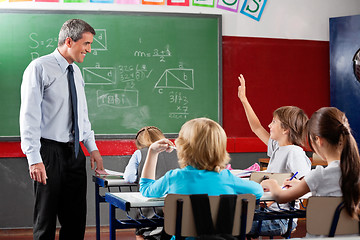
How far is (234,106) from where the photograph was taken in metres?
4.96

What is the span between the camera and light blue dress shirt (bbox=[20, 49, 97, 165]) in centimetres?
243

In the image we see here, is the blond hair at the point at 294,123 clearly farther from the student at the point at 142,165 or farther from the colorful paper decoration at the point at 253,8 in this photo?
the colorful paper decoration at the point at 253,8

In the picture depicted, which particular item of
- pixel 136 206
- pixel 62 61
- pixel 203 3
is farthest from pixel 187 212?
pixel 203 3

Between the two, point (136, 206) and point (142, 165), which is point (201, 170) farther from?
point (142, 165)

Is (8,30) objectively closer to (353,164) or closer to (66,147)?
(66,147)

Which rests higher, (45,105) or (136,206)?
(45,105)

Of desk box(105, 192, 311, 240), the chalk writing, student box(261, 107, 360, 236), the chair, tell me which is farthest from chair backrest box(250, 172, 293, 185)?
the chalk writing

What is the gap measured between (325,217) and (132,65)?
3201mm

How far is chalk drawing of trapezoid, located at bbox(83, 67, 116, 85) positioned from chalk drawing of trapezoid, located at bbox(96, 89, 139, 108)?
0.32ft

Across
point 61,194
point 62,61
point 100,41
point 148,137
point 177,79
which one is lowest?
point 61,194

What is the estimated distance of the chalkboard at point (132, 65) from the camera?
457 centimetres

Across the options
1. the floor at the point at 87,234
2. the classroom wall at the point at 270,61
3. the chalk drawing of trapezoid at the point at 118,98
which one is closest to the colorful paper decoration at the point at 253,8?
the classroom wall at the point at 270,61

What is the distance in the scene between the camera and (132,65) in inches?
187

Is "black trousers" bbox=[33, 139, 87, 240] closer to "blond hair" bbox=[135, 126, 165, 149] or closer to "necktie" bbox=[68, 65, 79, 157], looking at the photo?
"necktie" bbox=[68, 65, 79, 157]
